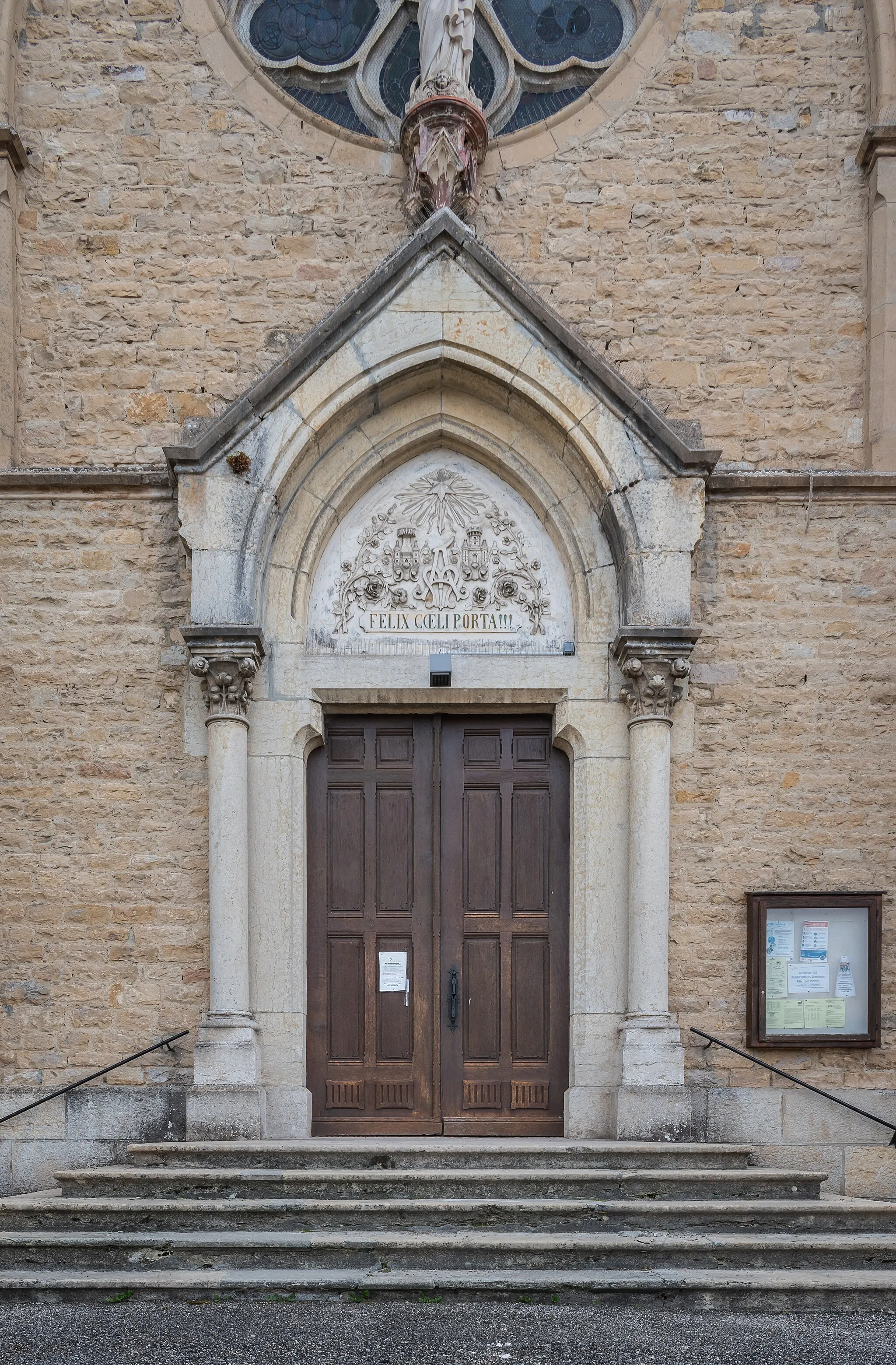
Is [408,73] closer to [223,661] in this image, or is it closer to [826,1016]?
[223,661]

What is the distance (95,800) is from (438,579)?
2.42m

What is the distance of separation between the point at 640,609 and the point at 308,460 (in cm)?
215

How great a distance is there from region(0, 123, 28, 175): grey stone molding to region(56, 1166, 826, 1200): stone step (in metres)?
5.98

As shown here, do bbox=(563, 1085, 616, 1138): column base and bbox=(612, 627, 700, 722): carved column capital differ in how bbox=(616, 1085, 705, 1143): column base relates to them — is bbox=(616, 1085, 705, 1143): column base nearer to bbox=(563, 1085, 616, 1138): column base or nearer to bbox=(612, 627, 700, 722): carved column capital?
bbox=(563, 1085, 616, 1138): column base

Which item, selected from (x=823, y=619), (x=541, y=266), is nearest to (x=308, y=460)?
(x=541, y=266)

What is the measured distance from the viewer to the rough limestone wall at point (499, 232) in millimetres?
8477

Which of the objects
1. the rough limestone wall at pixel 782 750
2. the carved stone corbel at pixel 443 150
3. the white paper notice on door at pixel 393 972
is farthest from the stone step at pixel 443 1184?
the carved stone corbel at pixel 443 150

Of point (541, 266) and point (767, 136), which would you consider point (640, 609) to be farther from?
point (767, 136)

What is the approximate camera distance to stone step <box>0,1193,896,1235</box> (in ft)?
20.6

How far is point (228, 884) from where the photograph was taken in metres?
7.61

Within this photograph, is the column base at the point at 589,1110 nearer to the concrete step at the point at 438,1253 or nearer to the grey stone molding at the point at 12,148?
the concrete step at the point at 438,1253

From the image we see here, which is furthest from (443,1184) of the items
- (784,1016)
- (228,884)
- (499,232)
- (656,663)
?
(499,232)

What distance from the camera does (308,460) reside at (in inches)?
320

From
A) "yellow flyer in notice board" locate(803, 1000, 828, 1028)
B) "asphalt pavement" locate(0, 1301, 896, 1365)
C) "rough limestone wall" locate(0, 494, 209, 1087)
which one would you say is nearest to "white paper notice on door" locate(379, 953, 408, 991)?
"rough limestone wall" locate(0, 494, 209, 1087)
